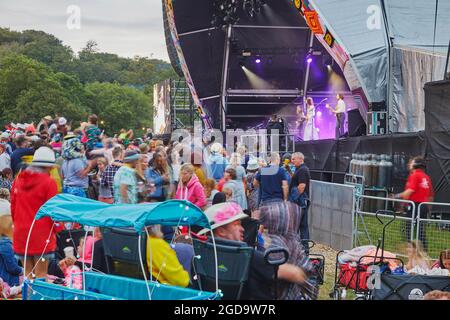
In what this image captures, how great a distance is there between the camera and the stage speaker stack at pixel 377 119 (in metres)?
18.1

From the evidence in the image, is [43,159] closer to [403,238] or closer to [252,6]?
[403,238]

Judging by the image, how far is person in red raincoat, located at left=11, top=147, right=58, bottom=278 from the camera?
7422 millimetres

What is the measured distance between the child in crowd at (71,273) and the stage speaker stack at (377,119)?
1177 cm

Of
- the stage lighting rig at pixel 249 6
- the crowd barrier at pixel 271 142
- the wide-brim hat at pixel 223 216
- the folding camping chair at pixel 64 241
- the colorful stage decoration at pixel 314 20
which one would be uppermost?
the stage lighting rig at pixel 249 6

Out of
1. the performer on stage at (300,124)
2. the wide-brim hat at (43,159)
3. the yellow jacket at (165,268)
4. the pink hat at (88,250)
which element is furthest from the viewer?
the performer on stage at (300,124)

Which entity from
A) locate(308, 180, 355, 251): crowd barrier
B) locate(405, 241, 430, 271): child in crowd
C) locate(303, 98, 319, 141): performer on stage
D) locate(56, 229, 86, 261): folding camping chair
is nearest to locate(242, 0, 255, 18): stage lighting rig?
locate(303, 98, 319, 141): performer on stage

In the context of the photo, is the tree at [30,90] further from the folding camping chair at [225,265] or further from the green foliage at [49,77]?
the folding camping chair at [225,265]

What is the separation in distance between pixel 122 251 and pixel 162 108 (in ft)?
144

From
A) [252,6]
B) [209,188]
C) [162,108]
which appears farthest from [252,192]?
[162,108]

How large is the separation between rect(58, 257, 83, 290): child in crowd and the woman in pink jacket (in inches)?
92.2

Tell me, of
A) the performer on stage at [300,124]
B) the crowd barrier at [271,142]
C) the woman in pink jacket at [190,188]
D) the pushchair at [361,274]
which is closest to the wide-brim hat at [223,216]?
the pushchair at [361,274]

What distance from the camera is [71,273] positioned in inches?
269
